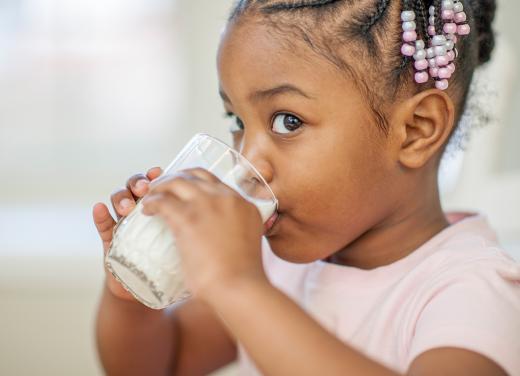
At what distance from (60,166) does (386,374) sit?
4.87 ft

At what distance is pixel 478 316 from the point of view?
0.77 m

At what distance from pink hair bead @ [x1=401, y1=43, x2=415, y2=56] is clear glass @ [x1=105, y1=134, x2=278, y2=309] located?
25 centimetres

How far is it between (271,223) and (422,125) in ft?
0.81

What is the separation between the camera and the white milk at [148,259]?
2.43 ft

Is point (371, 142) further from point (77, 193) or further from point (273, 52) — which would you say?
point (77, 193)

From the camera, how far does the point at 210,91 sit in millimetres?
1904

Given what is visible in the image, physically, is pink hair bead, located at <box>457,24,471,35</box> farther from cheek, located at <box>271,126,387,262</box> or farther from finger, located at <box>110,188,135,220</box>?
finger, located at <box>110,188,135,220</box>

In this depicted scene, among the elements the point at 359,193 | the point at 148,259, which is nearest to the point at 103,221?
the point at 148,259

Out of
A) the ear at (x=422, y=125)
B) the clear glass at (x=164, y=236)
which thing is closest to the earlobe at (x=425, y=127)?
the ear at (x=422, y=125)

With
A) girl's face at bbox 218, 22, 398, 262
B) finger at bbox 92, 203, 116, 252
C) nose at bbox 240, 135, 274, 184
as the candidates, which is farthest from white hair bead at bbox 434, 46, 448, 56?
finger at bbox 92, 203, 116, 252

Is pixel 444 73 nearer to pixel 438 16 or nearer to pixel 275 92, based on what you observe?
pixel 438 16

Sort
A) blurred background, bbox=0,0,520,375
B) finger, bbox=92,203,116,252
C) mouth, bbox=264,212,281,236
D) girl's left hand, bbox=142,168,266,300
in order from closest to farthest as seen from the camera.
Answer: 1. girl's left hand, bbox=142,168,266,300
2. mouth, bbox=264,212,281,236
3. finger, bbox=92,203,116,252
4. blurred background, bbox=0,0,520,375

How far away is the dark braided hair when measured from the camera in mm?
861

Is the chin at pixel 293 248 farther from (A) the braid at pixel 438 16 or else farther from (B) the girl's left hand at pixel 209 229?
(A) the braid at pixel 438 16
